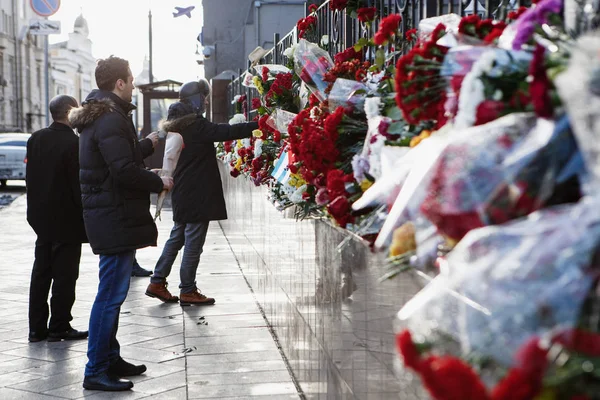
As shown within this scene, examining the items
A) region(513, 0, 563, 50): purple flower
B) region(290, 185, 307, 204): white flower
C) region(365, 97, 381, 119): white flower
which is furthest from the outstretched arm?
region(513, 0, 563, 50): purple flower

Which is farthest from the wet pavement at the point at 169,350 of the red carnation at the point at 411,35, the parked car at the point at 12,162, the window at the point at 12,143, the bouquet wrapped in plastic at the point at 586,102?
the window at the point at 12,143

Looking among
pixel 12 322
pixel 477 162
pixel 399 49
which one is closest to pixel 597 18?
pixel 477 162

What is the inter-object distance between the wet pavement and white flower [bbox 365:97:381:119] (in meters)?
2.17

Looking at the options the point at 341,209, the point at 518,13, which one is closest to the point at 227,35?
the point at 341,209

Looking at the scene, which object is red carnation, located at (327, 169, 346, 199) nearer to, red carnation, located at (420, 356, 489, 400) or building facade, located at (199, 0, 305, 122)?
red carnation, located at (420, 356, 489, 400)

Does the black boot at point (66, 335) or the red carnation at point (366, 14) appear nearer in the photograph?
the red carnation at point (366, 14)

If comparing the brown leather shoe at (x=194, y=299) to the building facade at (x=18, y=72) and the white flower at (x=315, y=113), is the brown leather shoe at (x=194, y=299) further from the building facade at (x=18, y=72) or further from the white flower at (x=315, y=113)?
the building facade at (x=18, y=72)

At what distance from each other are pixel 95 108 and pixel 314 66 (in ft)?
4.24

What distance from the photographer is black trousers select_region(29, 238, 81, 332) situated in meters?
6.33

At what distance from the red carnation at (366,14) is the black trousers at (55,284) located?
124 inches

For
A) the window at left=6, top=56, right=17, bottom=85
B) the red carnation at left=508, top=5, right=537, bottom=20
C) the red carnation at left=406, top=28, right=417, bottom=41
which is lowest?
the red carnation at left=508, top=5, right=537, bottom=20

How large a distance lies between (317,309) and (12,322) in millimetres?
3353

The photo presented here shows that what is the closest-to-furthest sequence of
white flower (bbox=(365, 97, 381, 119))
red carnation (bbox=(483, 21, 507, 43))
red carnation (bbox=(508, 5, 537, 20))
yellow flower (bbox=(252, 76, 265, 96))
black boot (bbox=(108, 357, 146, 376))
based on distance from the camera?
red carnation (bbox=(483, 21, 507, 43)) < red carnation (bbox=(508, 5, 537, 20)) < white flower (bbox=(365, 97, 381, 119)) < black boot (bbox=(108, 357, 146, 376)) < yellow flower (bbox=(252, 76, 265, 96))

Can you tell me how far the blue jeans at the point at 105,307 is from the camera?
16.3 feet
